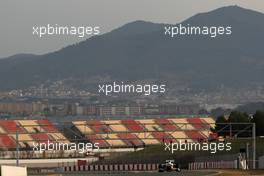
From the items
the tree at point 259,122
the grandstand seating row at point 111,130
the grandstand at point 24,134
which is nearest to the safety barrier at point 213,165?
the grandstand seating row at point 111,130

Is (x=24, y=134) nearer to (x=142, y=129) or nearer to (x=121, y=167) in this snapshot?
(x=142, y=129)

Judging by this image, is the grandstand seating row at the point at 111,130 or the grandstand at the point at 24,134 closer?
the grandstand seating row at the point at 111,130

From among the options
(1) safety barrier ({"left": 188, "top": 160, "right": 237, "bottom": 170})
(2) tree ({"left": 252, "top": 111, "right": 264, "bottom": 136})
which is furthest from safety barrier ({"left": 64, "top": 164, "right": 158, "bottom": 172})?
(2) tree ({"left": 252, "top": 111, "right": 264, "bottom": 136})

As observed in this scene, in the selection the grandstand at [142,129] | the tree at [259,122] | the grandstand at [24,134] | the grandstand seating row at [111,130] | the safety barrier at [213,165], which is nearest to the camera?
the safety barrier at [213,165]

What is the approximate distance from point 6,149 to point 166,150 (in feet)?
198

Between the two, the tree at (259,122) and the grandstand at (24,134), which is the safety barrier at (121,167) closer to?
the tree at (259,122)

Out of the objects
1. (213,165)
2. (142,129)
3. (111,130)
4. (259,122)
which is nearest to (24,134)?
(111,130)

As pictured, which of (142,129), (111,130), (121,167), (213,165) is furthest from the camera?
(111,130)

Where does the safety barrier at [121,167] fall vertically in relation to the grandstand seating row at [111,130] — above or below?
below

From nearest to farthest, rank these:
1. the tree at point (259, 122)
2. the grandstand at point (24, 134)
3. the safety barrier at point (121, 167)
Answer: the safety barrier at point (121, 167)
the tree at point (259, 122)
the grandstand at point (24, 134)

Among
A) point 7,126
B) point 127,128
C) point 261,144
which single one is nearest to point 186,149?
point 261,144

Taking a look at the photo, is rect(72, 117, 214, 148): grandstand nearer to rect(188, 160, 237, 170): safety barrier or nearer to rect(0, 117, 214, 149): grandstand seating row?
rect(0, 117, 214, 149): grandstand seating row

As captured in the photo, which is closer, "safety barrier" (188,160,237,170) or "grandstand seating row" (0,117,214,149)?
"safety barrier" (188,160,237,170)

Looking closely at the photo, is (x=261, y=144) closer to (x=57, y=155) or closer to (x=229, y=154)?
(x=229, y=154)
